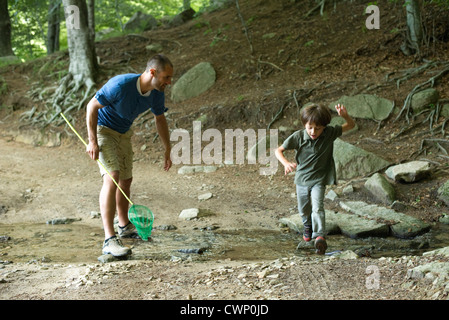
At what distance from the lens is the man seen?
14.1 feet

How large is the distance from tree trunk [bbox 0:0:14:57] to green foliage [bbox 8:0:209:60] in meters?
0.57

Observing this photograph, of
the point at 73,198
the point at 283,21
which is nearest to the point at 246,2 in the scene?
the point at 283,21

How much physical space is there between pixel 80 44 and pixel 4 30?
616 centimetres

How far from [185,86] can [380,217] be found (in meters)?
7.09

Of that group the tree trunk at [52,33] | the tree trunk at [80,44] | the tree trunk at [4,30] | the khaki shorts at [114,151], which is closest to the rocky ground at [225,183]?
the tree trunk at [80,44]

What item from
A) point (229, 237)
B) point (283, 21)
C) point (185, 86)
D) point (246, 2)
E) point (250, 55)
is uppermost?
point (246, 2)

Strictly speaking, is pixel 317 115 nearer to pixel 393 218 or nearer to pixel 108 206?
pixel 393 218

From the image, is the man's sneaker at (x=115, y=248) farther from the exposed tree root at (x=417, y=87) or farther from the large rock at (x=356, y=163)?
the exposed tree root at (x=417, y=87)

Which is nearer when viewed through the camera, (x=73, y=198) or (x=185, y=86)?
(x=73, y=198)

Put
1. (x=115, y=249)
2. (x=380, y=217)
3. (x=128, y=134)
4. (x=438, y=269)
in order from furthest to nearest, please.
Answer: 1. (x=380, y=217)
2. (x=128, y=134)
3. (x=115, y=249)
4. (x=438, y=269)

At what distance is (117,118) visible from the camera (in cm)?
464

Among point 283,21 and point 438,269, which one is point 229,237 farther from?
point 283,21

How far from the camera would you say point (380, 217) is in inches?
212

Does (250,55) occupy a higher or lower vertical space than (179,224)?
higher
